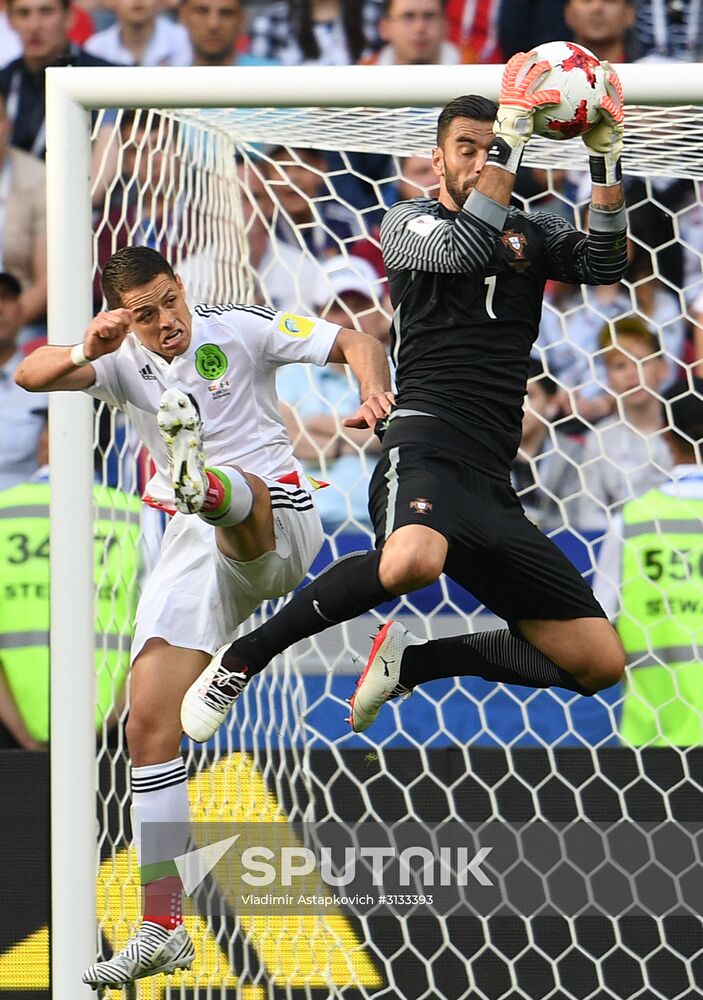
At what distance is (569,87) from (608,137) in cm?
15

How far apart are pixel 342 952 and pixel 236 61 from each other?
3.77 metres

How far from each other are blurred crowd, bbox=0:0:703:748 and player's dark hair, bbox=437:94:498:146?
1045mm

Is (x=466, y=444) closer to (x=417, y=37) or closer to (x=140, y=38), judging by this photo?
(x=417, y=37)

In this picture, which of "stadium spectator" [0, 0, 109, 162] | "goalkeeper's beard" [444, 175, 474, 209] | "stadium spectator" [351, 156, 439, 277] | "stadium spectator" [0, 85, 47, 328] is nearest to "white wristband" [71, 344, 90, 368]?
"goalkeeper's beard" [444, 175, 474, 209]

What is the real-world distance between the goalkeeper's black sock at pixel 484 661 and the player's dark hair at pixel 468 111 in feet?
3.71

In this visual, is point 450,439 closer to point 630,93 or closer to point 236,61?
point 630,93

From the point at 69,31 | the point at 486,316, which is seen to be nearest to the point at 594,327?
the point at 486,316

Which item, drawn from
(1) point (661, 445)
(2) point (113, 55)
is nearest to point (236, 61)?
(2) point (113, 55)

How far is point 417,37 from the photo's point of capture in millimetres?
5770

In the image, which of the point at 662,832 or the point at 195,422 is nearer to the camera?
the point at 195,422

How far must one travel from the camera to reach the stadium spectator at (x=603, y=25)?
5625 mm

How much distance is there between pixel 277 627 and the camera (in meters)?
2.99

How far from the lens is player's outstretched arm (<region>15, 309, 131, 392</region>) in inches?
113

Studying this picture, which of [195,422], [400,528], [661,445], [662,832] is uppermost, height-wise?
[195,422]
